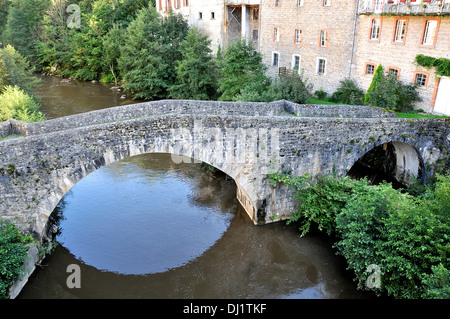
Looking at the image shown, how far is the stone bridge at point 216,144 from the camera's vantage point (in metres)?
11.5

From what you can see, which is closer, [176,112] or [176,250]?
[176,250]

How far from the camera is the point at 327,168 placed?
15.3 meters

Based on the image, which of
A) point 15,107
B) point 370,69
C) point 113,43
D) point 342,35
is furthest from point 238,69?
point 113,43

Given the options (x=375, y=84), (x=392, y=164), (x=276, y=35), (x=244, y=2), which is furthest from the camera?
(x=244, y=2)

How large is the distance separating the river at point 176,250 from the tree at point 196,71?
43.8 feet

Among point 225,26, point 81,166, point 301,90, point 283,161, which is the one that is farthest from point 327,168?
point 225,26

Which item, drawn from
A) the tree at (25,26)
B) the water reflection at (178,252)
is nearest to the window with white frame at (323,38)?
the water reflection at (178,252)

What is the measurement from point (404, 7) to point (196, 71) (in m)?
16.2

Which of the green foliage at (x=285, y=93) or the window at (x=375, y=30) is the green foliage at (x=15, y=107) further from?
the window at (x=375, y=30)

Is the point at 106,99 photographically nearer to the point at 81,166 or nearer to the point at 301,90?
the point at 301,90

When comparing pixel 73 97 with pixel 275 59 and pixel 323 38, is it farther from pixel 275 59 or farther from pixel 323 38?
pixel 323 38

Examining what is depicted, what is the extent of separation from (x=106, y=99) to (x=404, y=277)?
1241 inches

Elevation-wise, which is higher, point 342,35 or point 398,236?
point 342,35

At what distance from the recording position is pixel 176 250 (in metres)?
14.3
